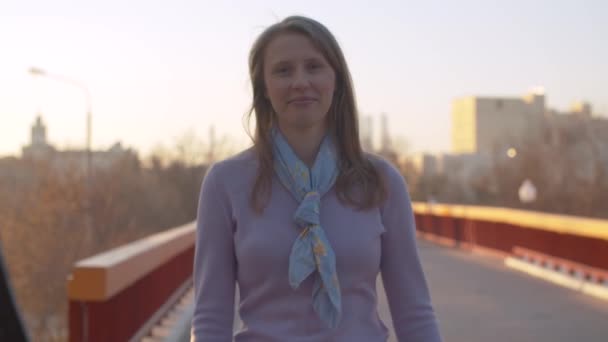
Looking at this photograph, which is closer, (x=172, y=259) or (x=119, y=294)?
(x=119, y=294)

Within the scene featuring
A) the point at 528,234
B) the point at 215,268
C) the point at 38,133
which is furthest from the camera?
the point at 38,133

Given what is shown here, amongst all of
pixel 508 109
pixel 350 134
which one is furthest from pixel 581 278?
pixel 508 109

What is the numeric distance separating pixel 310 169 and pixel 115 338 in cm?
441

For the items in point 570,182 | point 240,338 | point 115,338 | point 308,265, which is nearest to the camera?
point 308,265

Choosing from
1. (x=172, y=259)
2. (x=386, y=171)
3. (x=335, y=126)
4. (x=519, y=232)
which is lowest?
(x=519, y=232)

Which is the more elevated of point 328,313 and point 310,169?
point 310,169

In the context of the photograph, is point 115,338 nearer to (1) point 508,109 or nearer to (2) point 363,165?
(2) point 363,165

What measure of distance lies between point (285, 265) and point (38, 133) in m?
69.0

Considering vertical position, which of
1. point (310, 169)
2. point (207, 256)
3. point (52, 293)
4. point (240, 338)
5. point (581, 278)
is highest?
point (310, 169)

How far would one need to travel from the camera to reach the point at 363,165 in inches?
99.3

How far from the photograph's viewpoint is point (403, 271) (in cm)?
255

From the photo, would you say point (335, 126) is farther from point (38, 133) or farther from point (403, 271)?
point (38, 133)

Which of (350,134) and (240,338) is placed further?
(350,134)

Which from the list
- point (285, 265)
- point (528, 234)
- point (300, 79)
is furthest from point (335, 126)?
point (528, 234)
